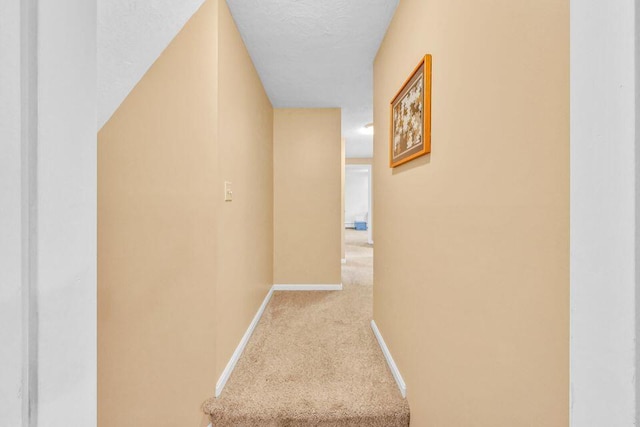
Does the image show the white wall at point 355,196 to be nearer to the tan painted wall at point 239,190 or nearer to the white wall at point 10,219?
the tan painted wall at point 239,190

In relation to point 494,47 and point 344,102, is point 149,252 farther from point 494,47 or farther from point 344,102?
point 344,102

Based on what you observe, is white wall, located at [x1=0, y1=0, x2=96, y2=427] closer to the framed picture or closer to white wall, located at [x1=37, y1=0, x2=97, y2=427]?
white wall, located at [x1=37, y1=0, x2=97, y2=427]

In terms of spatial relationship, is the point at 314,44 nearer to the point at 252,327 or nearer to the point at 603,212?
the point at 603,212

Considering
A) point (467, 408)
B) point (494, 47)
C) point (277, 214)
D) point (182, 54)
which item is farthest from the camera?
point (277, 214)

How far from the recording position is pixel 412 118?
4.46 ft

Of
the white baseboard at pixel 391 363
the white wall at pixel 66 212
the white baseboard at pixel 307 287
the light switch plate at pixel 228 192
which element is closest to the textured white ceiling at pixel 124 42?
the white wall at pixel 66 212

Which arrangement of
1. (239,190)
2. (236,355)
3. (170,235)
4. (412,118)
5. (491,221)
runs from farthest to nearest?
1. (239,190)
2. (236,355)
3. (412,118)
4. (170,235)
5. (491,221)

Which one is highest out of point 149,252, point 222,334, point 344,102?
point 344,102

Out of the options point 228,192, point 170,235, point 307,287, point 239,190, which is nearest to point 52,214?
point 170,235

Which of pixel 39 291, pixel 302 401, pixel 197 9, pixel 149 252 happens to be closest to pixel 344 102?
pixel 197 9

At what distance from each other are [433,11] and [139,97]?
4.27ft

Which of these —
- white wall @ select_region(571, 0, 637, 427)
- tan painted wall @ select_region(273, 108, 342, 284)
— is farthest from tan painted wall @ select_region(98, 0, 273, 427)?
tan painted wall @ select_region(273, 108, 342, 284)

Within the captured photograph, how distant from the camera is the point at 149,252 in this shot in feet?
3.80

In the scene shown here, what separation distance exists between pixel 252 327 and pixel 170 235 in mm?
1391
